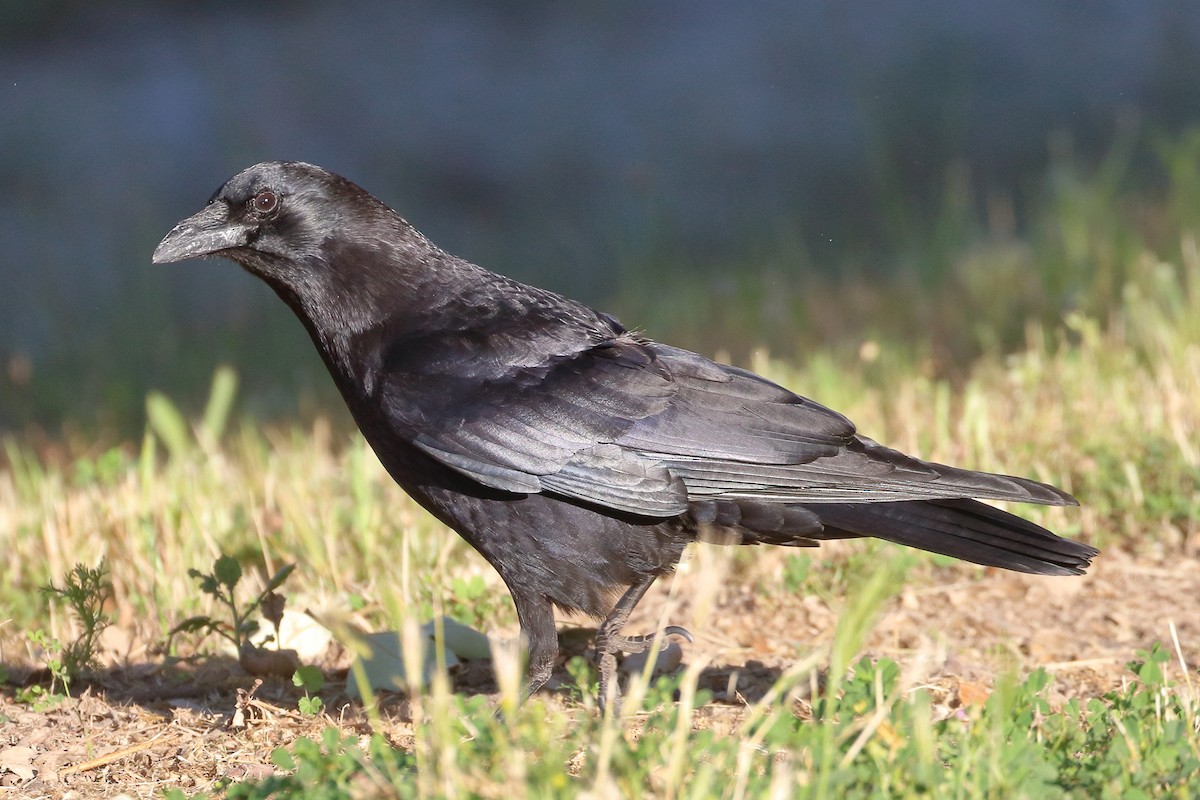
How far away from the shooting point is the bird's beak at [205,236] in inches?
159

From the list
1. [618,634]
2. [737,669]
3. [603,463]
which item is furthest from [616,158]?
[603,463]

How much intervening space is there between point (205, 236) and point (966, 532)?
7.03ft

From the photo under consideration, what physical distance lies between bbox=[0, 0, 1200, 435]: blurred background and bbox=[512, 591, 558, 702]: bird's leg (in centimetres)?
376

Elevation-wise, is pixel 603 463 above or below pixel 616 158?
below

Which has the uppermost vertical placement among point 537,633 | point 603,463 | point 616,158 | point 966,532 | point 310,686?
point 616,158

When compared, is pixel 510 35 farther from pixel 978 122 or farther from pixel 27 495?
pixel 27 495

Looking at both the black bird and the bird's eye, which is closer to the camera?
the black bird

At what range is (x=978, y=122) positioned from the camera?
46.6ft

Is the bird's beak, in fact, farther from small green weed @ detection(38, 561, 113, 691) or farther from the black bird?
small green weed @ detection(38, 561, 113, 691)

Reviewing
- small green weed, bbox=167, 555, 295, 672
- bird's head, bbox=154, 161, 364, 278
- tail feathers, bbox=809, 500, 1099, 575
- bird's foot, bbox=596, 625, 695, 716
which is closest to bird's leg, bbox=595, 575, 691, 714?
bird's foot, bbox=596, 625, 695, 716

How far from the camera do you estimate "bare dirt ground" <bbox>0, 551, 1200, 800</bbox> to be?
3418mm

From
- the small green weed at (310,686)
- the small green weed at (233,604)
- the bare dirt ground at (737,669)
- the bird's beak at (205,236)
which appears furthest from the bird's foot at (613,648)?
the bird's beak at (205,236)

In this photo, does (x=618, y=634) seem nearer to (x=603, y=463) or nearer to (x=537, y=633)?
(x=537, y=633)

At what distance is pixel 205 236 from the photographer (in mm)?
4066
